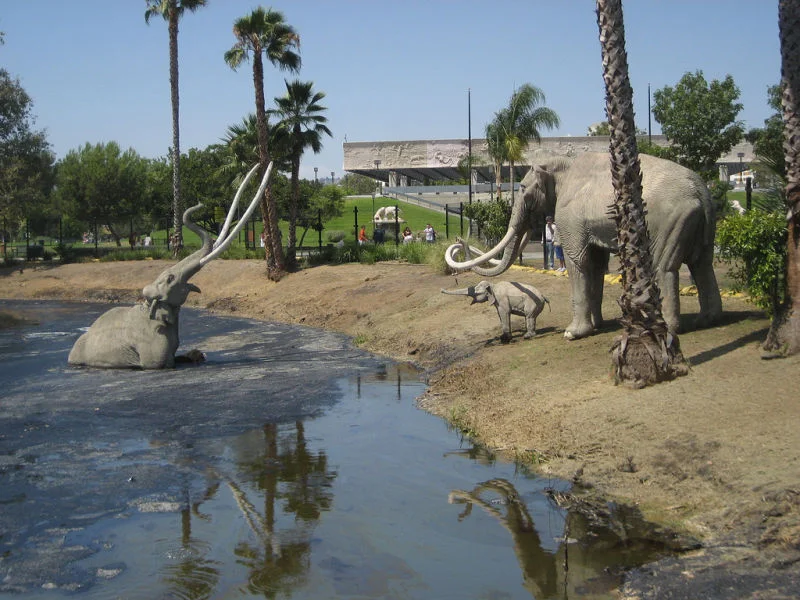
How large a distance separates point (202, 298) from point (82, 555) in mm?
23030

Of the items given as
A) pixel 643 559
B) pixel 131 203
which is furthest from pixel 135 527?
pixel 131 203

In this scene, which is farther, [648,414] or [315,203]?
[315,203]

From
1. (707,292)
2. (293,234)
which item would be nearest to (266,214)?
(293,234)

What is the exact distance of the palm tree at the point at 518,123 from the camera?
43906mm

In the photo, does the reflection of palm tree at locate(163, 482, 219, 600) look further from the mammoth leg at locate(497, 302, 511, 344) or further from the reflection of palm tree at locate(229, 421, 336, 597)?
the mammoth leg at locate(497, 302, 511, 344)

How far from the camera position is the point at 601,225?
13273 millimetres

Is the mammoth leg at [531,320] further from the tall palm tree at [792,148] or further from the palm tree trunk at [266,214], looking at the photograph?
the palm tree trunk at [266,214]

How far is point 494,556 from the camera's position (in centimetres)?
770

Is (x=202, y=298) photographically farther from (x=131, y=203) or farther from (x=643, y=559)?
(x=131, y=203)

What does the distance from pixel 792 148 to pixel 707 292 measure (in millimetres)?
3089

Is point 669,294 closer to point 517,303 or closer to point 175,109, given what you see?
point 517,303

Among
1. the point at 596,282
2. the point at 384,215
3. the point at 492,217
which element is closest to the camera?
the point at 596,282

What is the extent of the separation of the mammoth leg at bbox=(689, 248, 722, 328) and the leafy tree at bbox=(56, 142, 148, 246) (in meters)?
50.1

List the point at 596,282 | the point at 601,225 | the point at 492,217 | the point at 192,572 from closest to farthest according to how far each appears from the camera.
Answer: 1. the point at 192,572
2. the point at 601,225
3. the point at 596,282
4. the point at 492,217
